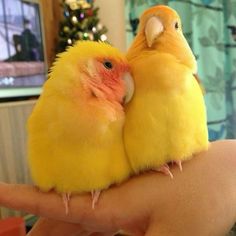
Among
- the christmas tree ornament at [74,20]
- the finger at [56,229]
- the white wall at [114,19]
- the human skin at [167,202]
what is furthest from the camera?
the white wall at [114,19]

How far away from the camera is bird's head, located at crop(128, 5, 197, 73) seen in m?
0.43

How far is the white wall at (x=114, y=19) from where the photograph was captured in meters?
2.46

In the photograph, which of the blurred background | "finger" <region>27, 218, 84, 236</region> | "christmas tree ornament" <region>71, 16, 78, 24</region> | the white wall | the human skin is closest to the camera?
the human skin

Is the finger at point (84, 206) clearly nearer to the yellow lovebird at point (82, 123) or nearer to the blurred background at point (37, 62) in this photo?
the yellow lovebird at point (82, 123)

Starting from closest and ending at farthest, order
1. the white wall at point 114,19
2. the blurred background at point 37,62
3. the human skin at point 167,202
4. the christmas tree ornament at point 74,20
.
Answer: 1. the human skin at point 167,202
2. the blurred background at point 37,62
3. the christmas tree ornament at point 74,20
4. the white wall at point 114,19

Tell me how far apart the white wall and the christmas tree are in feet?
0.66

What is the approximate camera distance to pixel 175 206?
0.38 meters

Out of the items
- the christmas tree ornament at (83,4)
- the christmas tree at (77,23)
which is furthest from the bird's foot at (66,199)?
the christmas tree ornament at (83,4)

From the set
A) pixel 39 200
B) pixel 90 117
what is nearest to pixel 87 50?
pixel 90 117

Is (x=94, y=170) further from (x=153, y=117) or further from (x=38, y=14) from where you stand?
(x=38, y=14)

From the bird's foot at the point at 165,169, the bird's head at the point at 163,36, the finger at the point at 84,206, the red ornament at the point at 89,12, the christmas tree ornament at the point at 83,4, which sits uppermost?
the christmas tree ornament at the point at 83,4

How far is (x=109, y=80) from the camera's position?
16.3 inches

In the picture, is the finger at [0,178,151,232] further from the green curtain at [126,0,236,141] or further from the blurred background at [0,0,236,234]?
the green curtain at [126,0,236,141]

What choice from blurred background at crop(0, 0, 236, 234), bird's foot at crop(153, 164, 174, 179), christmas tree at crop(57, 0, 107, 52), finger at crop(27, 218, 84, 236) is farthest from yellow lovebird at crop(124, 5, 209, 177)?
christmas tree at crop(57, 0, 107, 52)
